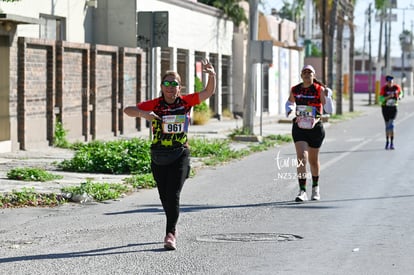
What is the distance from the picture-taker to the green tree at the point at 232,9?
42812mm

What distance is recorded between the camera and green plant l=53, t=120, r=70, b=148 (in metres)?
24.2

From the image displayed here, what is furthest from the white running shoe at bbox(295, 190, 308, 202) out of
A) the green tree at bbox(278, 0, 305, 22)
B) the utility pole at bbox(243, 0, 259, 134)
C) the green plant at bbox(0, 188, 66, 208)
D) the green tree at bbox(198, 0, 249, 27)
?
the green tree at bbox(278, 0, 305, 22)

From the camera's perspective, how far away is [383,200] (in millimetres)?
14297

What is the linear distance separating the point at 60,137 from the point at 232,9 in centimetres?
2001

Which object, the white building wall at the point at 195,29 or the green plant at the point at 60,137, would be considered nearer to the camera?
the green plant at the point at 60,137

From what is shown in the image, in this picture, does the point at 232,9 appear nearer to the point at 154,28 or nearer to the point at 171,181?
the point at 154,28

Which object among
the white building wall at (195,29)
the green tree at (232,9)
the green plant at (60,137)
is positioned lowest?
the green plant at (60,137)

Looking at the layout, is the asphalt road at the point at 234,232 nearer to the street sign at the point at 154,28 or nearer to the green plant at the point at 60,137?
the street sign at the point at 154,28

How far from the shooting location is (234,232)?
11.3 meters

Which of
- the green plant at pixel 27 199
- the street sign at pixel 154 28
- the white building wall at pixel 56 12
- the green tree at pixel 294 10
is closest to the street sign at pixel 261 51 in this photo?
the white building wall at pixel 56 12

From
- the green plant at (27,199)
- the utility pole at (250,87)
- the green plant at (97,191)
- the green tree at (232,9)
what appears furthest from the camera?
the green tree at (232,9)

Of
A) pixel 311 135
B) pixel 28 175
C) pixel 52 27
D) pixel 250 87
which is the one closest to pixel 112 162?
pixel 28 175

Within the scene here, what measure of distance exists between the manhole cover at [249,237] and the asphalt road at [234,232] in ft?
0.03

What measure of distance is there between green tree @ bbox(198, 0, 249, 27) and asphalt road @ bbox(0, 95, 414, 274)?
83.0ft
